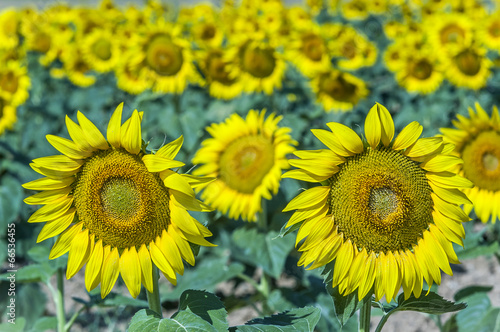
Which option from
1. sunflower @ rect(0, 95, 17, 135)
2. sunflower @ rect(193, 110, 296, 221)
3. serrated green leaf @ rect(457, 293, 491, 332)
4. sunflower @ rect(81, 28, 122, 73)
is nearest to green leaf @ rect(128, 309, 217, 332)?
sunflower @ rect(193, 110, 296, 221)

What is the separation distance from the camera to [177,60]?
4.21 meters

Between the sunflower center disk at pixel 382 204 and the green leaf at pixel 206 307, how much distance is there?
423 millimetres

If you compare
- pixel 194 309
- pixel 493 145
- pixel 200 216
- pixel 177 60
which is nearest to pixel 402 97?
pixel 177 60

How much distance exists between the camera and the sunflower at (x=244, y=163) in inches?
104

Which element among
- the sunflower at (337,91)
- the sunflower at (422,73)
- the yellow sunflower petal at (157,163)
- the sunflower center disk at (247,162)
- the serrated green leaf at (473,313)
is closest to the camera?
the yellow sunflower petal at (157,163)

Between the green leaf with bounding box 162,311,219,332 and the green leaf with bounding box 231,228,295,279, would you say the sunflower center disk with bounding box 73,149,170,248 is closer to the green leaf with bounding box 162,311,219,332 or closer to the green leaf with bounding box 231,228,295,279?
the green leaf with bounding box 162,311,219,332

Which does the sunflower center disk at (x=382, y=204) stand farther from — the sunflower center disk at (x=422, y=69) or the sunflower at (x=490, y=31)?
the sunflower at (x=490, y=31)

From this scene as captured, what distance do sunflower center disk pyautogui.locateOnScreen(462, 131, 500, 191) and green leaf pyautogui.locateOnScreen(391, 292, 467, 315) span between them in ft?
2.93

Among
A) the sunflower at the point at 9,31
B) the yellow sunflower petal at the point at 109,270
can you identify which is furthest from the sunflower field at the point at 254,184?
the sunflower at the point at 9,31

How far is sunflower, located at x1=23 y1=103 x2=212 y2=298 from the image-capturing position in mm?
1487

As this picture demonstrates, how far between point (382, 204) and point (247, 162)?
1.29 m

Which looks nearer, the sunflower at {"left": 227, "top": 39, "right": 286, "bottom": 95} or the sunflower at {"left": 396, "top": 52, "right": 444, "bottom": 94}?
the sunflower at {"left": 227, "top": 39, "right": 286, "bottom": 95}

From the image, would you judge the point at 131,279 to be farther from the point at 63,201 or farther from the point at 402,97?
the point at 402,97

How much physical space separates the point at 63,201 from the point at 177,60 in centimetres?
283
